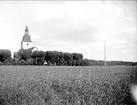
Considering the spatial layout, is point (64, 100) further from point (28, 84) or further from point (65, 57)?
point (65, 57)

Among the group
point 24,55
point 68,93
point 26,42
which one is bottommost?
point 68,93

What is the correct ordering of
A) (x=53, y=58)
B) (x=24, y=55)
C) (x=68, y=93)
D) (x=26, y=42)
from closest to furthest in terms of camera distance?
(x=68, y=93), (x=24, y=55), (x=53, y=58), (x=26, y=42)

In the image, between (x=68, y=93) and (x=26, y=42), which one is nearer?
(x=68, y=93)

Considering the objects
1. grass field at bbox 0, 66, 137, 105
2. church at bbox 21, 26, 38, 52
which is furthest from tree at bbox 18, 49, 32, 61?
grass field at bbox 0, 66, 137, 105

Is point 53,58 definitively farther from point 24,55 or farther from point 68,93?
point 68,93

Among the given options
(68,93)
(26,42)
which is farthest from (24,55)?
(68,93)

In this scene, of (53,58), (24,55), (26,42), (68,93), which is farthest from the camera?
(26,42)

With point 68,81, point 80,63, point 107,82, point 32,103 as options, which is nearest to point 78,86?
point 68,81

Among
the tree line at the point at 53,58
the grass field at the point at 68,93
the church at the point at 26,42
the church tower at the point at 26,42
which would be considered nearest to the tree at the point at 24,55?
the tree line at the point at 53,58

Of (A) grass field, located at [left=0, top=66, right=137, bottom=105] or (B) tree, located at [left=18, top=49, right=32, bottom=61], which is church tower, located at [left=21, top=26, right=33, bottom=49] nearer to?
(B) tree, located at [left=18, top=49, right=32, bottom=61]

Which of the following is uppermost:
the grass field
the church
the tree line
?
the church

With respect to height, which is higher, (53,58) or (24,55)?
(24,55)

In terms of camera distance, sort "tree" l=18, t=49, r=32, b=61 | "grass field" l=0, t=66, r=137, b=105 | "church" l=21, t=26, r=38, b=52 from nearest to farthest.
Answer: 1. "grass field" l=0, t=66, r=137, b=105
2. "tree" l=18, t=49, r=32, b=61
3. "church" l=21, t=26, r=38, b=52

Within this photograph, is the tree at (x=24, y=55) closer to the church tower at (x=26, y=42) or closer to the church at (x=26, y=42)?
the church at (x=26, y=42)
